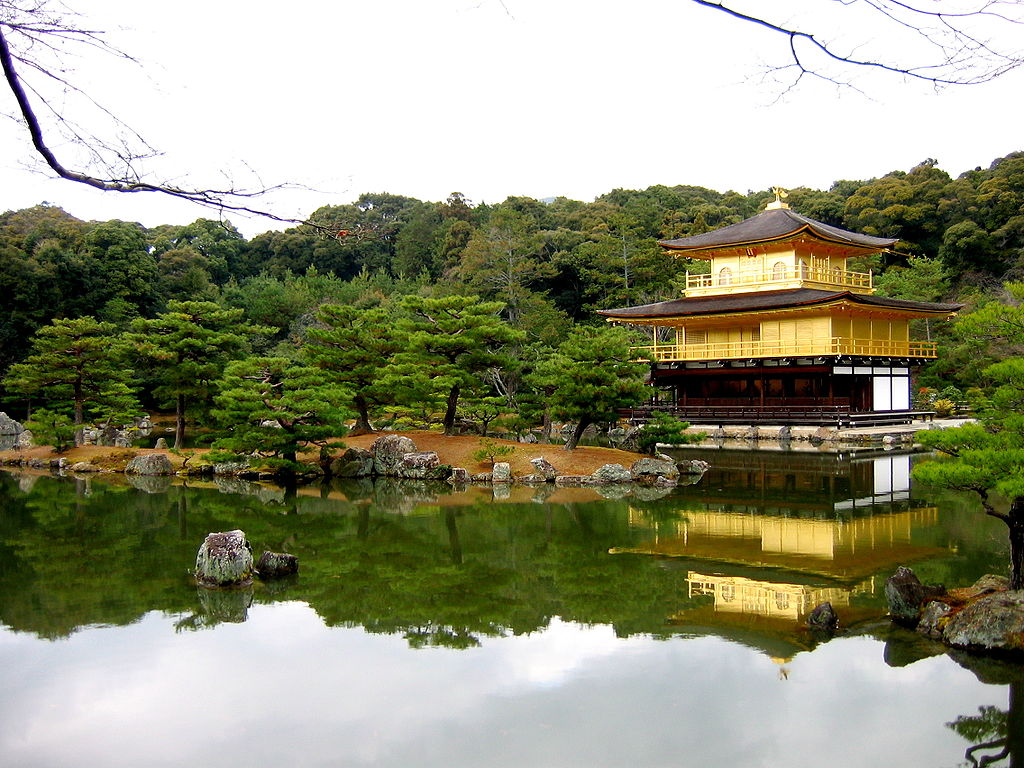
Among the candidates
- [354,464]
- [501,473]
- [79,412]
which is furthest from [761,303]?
[79,412]

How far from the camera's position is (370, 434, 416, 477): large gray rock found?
16.6 m

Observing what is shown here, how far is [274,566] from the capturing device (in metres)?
8.45

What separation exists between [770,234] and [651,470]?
1341 cm

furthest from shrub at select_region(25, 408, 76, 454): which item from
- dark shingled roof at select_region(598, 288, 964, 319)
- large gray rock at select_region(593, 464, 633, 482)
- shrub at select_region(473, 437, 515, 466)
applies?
dark shingled roof at select_region(598, 288, 964, 319)

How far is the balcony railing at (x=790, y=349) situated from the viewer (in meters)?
23.3

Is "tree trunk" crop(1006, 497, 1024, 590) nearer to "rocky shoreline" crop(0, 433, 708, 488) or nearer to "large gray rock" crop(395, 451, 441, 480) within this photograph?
"rocky shoreline" crop(0, 433, 708, 488)

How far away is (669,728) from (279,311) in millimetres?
32016

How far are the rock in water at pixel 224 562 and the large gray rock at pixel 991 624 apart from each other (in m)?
6.26

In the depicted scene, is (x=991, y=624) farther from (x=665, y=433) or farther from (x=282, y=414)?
(x=282, y=414)

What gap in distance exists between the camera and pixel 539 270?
111 feet

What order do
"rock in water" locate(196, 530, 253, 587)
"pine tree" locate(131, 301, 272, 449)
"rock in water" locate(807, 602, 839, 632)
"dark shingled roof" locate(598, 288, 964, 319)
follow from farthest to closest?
"dark shingled roof" locate(598, 288, 964, 319), "pine tree" locate(131, 301, 272, 449), "rock in water" locate(196, 530, 253, 587), "rock in water" locate(807, 602, 839, 632)

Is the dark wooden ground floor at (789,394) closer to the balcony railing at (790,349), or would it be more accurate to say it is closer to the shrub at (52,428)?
the balcony railing at (790,349)

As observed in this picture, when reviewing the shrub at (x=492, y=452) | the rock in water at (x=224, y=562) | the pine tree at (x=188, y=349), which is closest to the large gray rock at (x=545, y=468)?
the shrub at (x=492, y=452)

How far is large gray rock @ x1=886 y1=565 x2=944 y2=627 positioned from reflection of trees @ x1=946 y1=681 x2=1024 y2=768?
1333 millimetres
